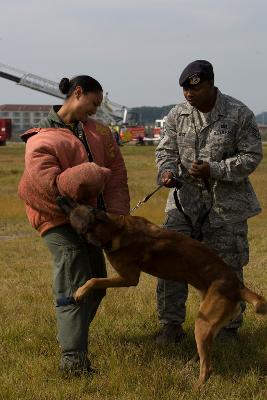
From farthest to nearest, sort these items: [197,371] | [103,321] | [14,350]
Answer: [103,321]
[14,350]
[197,371]

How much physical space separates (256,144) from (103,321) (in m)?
2.22

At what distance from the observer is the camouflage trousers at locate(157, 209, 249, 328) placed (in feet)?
17.1

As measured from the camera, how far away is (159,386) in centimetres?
418

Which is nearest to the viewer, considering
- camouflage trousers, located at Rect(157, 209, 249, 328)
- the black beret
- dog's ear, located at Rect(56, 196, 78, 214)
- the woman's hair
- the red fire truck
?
dog's ear, located at Rect(56, 196, 78, 214)

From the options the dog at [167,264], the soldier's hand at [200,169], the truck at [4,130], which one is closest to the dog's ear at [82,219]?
the dog at [167,264]

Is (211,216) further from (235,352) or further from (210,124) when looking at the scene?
(235,352)

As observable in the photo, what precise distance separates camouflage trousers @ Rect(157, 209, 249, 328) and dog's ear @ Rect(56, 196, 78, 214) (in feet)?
4.88

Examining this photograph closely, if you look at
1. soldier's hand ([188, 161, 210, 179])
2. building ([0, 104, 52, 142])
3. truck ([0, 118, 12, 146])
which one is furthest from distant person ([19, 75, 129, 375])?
building ([0, 104, 52, 142])

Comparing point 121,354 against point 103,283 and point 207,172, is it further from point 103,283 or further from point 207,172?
point 207,172

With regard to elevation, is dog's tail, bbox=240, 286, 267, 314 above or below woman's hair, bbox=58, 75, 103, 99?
below

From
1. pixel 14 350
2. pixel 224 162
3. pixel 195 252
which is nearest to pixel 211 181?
pixel 224 162

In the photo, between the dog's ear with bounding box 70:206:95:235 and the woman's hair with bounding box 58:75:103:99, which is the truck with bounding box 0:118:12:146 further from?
the dog's ear with bounding box 70:206:95:235

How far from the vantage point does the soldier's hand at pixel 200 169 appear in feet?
16.0

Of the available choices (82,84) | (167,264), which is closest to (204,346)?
(167,264)
